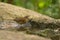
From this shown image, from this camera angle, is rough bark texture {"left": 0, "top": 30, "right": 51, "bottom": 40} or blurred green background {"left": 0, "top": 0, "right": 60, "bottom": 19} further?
blurred green background {"left": 0, "top": 0, "right": 60, "bottom": 19}

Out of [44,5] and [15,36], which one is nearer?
[15,36]

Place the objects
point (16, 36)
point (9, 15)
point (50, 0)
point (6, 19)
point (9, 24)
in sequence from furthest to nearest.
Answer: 1. point (50, 0)
2. point (9, 15)
3. point (6, 19)
4. point (9, 24)
5. point (16, 36)

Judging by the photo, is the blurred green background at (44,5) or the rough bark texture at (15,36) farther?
the blurred green background at (44,5)

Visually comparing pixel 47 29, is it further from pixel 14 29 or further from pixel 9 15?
pixel 9 15

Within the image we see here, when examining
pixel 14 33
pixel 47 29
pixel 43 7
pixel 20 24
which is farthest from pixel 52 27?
pixel 43 7

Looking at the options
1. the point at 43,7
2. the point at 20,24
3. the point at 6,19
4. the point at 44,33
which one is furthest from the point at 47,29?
the point at 43,7

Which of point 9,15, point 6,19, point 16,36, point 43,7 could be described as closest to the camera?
point 16,36

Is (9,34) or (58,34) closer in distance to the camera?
(9,34)
